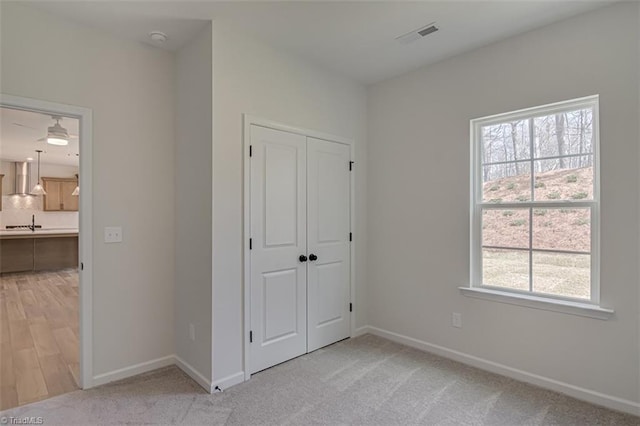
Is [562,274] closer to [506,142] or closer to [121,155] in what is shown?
[506,142]

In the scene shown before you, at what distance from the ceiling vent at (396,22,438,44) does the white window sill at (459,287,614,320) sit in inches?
86.7

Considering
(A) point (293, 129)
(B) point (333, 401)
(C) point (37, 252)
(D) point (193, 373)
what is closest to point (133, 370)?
(D) point (193, 373)

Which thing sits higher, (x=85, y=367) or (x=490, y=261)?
(x=490, y=261)

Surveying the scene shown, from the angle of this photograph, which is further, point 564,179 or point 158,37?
point 158,37

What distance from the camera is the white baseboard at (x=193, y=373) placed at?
2557mm

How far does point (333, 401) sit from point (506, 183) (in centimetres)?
225

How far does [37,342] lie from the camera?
11.3ft

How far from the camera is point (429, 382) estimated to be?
2.69 meters

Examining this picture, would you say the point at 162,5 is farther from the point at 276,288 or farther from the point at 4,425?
the point at 4,425

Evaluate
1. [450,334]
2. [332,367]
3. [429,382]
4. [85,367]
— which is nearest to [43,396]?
[85,367]

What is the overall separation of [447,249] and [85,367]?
315 centimetres

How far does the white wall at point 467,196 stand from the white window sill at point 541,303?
0.16 feet

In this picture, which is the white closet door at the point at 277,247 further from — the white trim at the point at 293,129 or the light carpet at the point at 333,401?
the light carpet at the point at 333,401

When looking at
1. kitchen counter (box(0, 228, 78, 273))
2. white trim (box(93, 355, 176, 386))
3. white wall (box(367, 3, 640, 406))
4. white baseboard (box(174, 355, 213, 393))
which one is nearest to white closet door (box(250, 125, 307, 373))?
white baseboard (box(174, 355, 213, 393))
